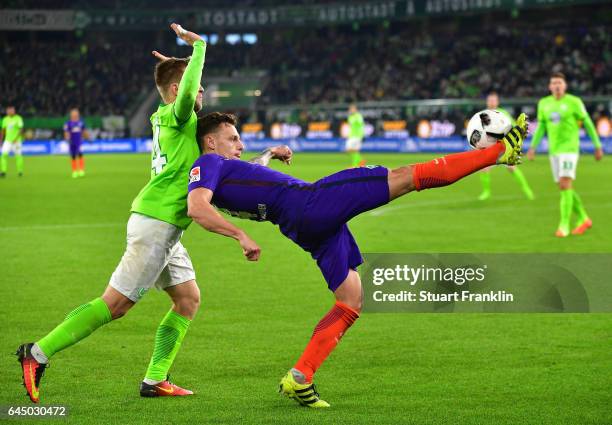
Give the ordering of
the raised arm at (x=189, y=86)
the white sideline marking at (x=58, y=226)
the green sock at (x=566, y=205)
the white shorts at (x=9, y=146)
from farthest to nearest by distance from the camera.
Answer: the white shorts at (x=9, y=146)
the white sideline marking at (x=58, y=226)
the green sock at (x=566, y=205)
the raised arm at (x=189, y=86)

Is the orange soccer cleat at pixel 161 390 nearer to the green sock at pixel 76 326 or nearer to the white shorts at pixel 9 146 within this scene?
the green sock at pixel 76 326

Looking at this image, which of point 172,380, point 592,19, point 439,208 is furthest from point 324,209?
point 592,19

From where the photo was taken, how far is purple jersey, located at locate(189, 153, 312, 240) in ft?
18.2

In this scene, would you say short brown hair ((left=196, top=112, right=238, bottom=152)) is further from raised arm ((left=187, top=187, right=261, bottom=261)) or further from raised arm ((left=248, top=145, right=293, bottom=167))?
raised arm ((left=187, top=187, right=261, bottom=261))

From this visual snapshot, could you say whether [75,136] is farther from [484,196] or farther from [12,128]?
[484,196]

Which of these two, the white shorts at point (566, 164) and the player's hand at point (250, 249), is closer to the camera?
the player's hand at point (250, 249)

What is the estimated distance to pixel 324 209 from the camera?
5.48 metres

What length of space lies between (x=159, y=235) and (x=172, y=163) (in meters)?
0.43

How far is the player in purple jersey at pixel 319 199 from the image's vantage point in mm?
5465

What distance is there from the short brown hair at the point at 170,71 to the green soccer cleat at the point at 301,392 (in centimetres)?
190

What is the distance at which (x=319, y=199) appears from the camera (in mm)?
5508

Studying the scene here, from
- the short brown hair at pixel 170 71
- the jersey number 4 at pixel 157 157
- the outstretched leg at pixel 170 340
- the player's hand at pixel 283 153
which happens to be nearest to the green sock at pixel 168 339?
the outstretched leg at pixel 170 340

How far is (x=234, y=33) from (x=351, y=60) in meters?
9.61

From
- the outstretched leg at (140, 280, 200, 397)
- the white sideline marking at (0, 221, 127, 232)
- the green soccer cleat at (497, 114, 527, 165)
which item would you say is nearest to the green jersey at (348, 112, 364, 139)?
the white sideline marking at (0, 221, 127, 232)
